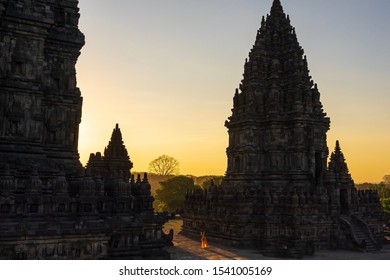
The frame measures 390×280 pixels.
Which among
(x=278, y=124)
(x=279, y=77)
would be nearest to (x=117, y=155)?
(x=278, y=124)

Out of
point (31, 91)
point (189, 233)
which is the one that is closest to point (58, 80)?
point (31, 91)

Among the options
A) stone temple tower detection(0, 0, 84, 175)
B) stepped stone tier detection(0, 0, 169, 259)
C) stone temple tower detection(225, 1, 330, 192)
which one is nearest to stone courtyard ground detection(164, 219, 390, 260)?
stepped stone tier detection(0, 0, 169, 259)

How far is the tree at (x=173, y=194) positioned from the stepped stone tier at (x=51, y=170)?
4082 cm

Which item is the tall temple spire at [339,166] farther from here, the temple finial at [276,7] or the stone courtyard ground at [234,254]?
the temple finial at [276,7]

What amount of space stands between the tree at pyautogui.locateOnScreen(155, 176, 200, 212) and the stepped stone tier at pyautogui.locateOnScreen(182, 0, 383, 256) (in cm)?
2599

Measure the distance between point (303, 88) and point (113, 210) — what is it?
2144cm

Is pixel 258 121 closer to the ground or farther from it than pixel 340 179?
farther from it

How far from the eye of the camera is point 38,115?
20312 mm

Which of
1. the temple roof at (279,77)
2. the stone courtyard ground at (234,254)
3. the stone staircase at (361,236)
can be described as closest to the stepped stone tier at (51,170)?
the stone courtyard ground at (234,254)

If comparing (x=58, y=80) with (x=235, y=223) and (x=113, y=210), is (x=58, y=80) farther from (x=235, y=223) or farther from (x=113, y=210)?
(x=235, y=223)

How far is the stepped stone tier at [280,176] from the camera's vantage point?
2967cm

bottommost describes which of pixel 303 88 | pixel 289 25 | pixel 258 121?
pixel 258 121

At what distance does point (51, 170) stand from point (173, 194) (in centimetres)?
4569

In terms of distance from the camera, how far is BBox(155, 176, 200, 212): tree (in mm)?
63031
